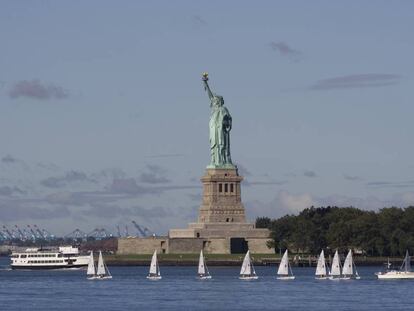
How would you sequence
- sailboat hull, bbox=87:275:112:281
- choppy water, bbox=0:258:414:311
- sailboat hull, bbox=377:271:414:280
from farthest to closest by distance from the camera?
1. sailboat hull, bbox=87:275:112:281
2. sailboat hull, bbox=377:271:414:280
3. choppy water, bbox=0:258:414:311

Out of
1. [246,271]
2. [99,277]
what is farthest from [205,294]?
[99,277]

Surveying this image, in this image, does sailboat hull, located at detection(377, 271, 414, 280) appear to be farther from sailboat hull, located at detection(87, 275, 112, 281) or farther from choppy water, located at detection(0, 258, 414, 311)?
sailboat hull, located at detection(87, 275, 112, 281)

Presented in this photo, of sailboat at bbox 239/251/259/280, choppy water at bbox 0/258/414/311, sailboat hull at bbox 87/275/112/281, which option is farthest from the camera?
sailboat hull at bbox 87/275/112/281

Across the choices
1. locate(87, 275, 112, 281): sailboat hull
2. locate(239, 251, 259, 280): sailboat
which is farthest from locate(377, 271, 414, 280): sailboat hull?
locate(87, 275, 112, 281): sailboat hull

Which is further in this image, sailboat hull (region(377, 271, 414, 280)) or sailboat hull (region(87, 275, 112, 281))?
sailboat hull (region(87, 275, 112, 281))

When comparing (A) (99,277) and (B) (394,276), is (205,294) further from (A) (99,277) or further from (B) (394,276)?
(A) (99,277)

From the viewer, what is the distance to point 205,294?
479ft

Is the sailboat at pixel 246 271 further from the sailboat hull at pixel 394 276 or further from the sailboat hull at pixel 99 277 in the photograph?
the sailboat hull at pixel 99 277

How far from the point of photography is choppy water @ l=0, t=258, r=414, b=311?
131 metres

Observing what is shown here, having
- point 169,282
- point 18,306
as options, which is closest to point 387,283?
point 169,282

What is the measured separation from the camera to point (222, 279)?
172 meters

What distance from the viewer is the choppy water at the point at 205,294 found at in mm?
130875

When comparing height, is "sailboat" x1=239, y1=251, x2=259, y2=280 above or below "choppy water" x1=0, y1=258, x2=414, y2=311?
above

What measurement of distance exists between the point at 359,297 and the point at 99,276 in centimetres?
4500
